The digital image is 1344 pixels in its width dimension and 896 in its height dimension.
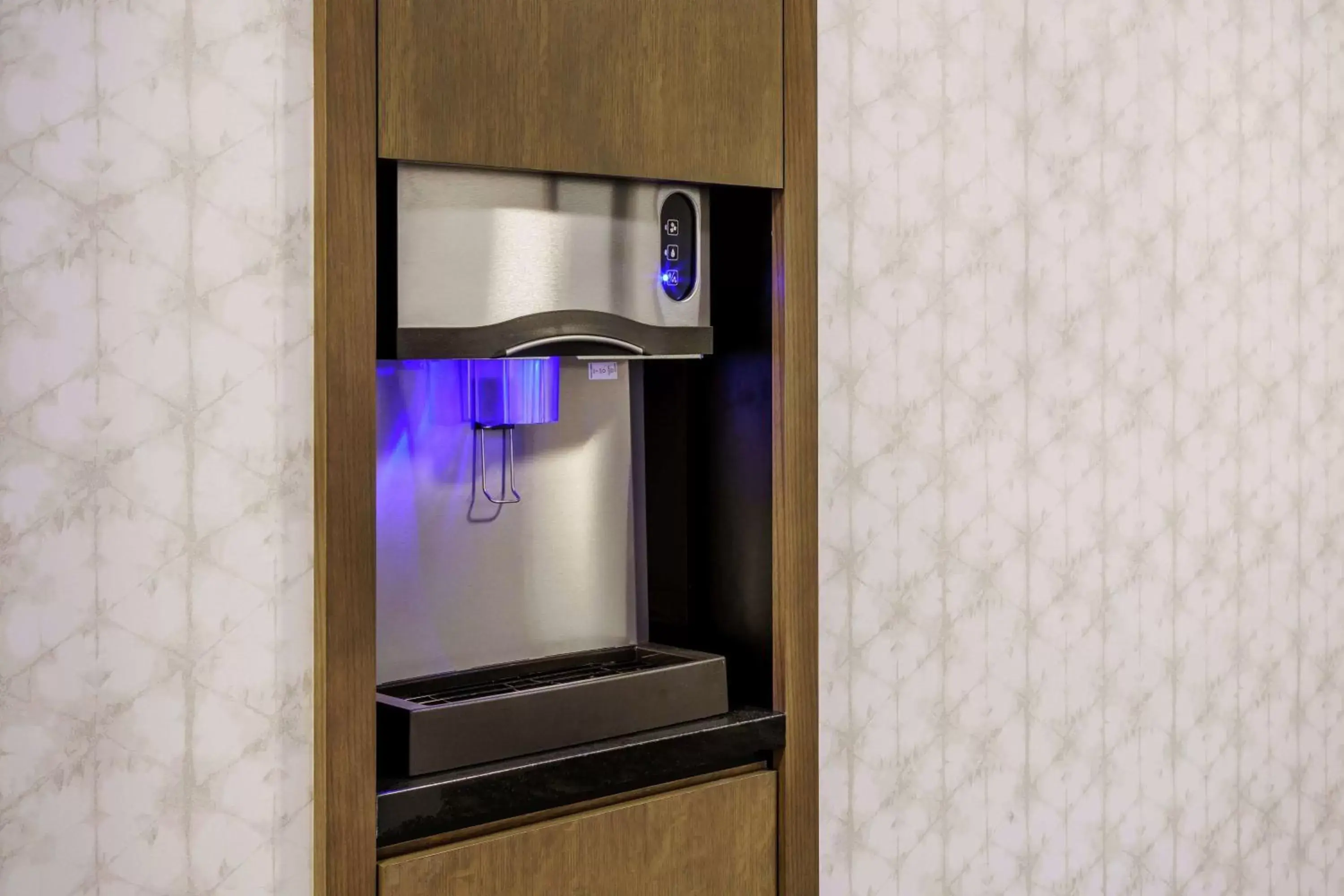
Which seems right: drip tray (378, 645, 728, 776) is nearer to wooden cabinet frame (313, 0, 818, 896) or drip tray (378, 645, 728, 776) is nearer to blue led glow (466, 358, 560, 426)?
wooden cabinet frame (313, 0, 818, 896)

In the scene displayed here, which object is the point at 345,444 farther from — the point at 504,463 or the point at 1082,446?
the point at 1082,446

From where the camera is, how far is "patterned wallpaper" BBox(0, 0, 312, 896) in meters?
1.41

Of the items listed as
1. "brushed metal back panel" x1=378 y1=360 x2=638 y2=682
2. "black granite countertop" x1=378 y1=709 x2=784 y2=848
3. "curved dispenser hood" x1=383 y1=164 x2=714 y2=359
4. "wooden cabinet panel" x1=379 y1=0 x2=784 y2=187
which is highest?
"wooden cabinet panel" x1=379 y1=0 x2=784 y2=187

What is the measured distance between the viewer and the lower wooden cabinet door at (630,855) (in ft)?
5.09

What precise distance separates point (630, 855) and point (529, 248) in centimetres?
77

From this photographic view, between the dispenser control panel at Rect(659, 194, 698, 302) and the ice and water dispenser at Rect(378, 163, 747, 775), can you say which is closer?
the ice and water dispenser at Rect(378, 163, 747, 775)

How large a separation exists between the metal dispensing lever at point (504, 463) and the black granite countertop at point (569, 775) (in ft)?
1.11

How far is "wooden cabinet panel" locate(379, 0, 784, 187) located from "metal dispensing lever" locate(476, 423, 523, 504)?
14.3 inches

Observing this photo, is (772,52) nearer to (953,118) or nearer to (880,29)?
(880,29)

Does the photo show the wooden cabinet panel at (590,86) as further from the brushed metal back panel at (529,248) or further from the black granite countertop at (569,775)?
the black granite countertop at (569,775)

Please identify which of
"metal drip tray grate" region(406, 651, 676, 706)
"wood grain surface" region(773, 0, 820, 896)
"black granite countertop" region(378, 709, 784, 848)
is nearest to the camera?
"black granite countertop" region(378, 709, 784, 848)

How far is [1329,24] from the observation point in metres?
3.05

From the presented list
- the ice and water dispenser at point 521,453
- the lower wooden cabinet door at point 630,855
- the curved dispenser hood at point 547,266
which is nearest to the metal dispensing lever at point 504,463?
the ice and water dispenser at point 521,453

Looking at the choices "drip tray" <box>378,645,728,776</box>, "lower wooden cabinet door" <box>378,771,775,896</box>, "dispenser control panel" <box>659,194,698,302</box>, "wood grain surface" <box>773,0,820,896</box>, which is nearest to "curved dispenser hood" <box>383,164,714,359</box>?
"dispenser control panel" <box>659,194,698,302</box>
